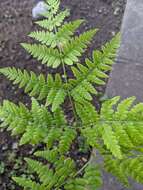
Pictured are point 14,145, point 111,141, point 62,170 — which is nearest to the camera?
point 111,141

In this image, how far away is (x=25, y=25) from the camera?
4.24 meters

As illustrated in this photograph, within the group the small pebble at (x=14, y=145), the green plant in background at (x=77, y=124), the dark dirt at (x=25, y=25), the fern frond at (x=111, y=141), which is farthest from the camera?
the dark dirt at (x=25, y=25)

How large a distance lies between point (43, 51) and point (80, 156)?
131 centimetres

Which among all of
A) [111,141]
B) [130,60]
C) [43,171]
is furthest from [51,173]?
[130,60]

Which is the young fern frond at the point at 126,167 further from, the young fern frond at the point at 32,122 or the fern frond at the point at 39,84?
the fern frond at the point at 39,84

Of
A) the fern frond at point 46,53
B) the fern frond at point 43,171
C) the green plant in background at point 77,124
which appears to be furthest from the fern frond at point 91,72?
the fern frond at point 43,171

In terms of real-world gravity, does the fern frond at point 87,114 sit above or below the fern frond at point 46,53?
below

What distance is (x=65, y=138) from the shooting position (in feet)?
7.04

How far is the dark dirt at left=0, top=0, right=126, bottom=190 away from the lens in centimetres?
383

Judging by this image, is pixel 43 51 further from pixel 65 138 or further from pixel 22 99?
pixel 22 99

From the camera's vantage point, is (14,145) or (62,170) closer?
(62,170)

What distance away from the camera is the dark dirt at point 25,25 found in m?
3.83

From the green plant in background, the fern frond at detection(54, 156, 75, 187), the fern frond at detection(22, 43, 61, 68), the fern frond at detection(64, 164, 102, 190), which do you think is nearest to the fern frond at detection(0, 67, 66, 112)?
the green plant in background

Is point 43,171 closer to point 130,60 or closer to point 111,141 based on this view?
point 111,141
